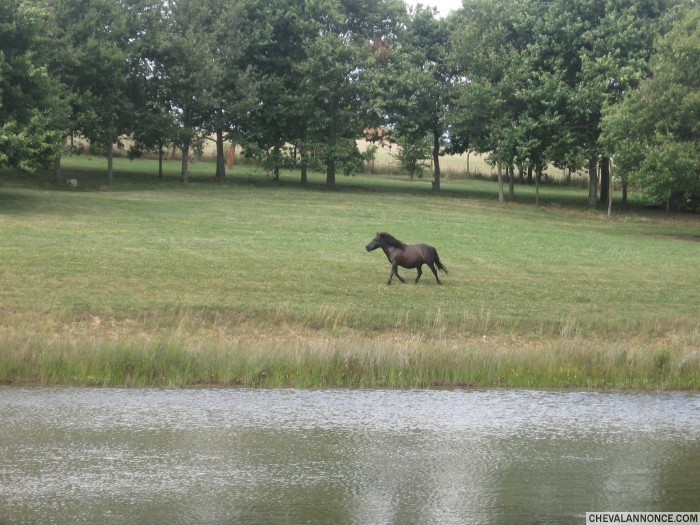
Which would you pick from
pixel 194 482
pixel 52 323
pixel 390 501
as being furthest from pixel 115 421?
pixel 52 323

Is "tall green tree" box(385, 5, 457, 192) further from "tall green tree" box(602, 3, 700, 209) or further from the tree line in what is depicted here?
"tall green tree" box(602, 3, 700, 209)

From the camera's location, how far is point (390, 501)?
954 centimetres

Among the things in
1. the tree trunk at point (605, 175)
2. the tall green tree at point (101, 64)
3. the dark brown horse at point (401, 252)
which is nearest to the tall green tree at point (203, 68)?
the tall green tree at point (101, 64)

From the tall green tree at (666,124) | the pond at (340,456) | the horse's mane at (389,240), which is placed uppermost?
the tall green tree at (666,124)

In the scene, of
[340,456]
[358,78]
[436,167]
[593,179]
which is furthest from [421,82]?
[340,456]

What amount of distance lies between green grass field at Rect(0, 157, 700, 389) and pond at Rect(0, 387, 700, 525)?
3.52 feet

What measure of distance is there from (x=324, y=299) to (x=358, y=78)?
4832 centimetres

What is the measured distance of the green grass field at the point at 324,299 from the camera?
15.6m

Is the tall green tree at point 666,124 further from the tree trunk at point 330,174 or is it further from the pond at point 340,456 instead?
the pond at point 340,456

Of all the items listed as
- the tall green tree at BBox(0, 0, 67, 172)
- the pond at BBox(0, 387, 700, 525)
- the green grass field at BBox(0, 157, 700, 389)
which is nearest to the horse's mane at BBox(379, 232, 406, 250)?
the green grass field at BBox(0, 157, 700, 389)

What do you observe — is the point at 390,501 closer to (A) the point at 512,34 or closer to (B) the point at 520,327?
(B) the point at 520,327

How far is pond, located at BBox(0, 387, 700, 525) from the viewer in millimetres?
9258

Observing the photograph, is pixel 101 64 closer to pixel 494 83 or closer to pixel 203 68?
pixel 203 68

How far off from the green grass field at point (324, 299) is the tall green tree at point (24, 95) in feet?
9.58
